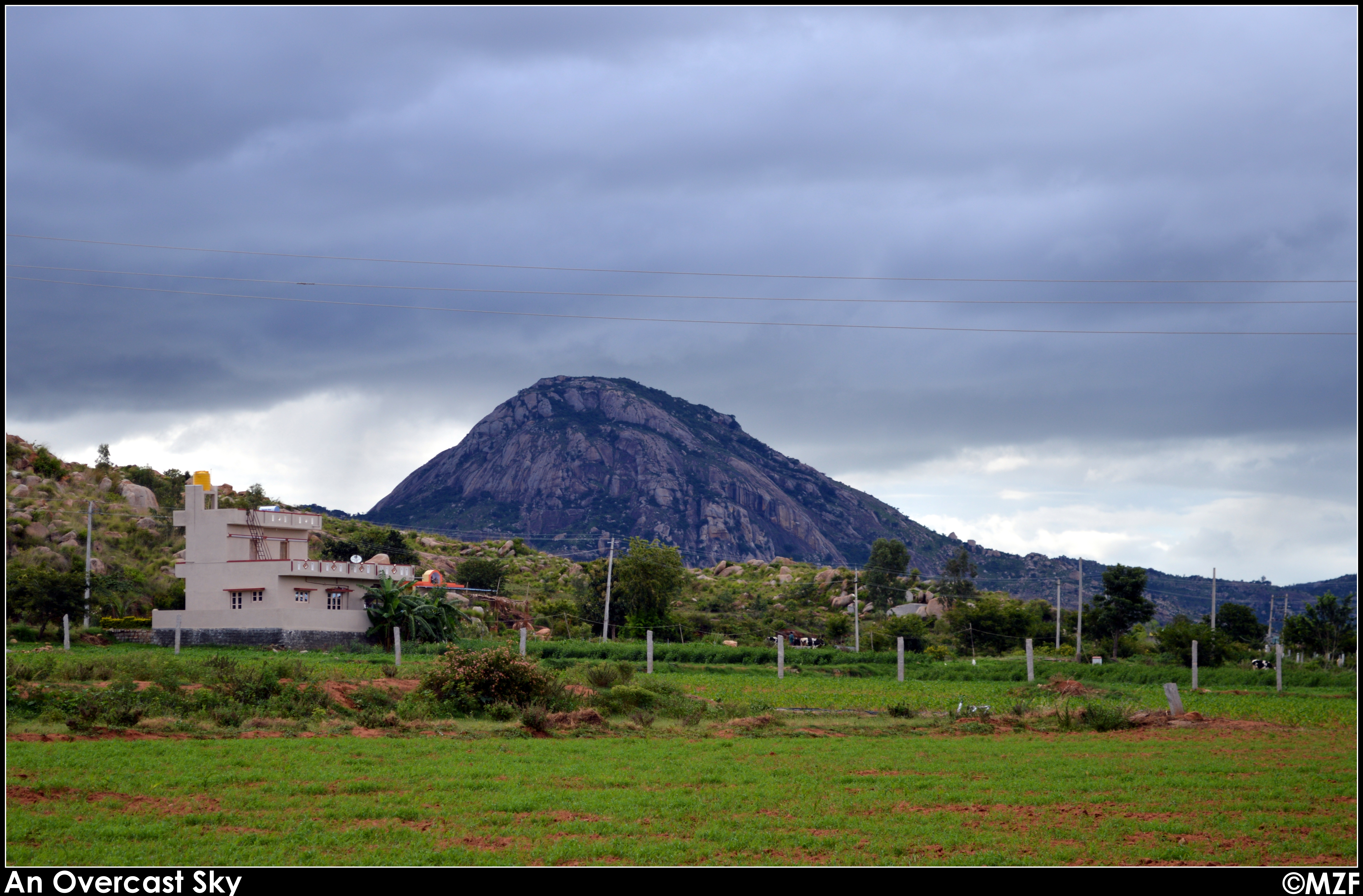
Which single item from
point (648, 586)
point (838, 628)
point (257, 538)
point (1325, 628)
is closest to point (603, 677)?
point (257, 538)

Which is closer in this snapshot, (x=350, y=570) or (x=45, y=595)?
(x=45, y=595)

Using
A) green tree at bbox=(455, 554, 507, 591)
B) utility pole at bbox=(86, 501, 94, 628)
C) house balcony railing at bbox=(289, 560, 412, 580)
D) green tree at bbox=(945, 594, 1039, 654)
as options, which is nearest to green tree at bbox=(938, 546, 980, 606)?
green tree at bbox=(945, 594, 1039, 654)

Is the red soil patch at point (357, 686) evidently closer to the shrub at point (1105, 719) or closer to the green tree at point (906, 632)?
the shrub at point (1105, 719)

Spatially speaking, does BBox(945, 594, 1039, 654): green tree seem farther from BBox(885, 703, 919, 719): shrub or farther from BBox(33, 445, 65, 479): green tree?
BBox(33, 445, 65, 479): green tree

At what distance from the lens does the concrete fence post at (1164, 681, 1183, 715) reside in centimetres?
2542

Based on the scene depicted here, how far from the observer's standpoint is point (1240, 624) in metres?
75.0

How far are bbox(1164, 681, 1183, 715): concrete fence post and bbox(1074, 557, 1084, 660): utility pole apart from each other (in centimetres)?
3445

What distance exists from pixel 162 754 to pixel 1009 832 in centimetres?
1291

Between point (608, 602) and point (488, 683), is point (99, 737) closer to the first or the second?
point (488, 683)

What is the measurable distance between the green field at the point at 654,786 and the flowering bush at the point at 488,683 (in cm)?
111

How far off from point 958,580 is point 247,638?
80.0 m

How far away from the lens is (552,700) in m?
24.9
